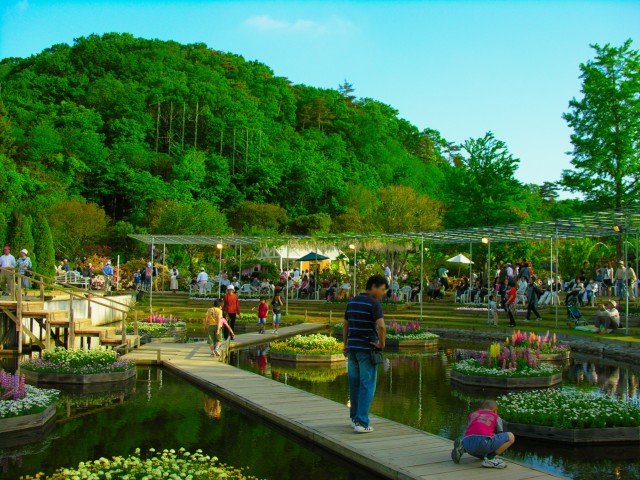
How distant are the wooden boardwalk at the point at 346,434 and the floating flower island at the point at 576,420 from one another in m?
1.50

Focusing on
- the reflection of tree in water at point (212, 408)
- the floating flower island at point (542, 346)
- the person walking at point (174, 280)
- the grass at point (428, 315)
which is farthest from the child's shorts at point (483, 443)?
the person walking at point (174, 280)

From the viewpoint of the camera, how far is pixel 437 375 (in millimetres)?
14711

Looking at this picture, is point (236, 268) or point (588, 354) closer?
point (588, 354)

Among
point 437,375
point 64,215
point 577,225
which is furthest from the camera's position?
point 64,215

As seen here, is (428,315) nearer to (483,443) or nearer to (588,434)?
(588,434)

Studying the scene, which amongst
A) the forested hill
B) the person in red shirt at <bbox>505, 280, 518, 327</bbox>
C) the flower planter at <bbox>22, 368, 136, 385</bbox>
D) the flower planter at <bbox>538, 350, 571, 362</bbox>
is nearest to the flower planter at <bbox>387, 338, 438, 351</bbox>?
the flower planter at <bbox>538, 350, 571, 362</bbox>

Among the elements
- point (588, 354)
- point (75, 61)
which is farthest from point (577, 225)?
point (75, 61)

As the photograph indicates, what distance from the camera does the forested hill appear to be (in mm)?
48312

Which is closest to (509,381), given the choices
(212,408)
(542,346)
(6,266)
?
(542,346)

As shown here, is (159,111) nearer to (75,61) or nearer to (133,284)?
(75,61)

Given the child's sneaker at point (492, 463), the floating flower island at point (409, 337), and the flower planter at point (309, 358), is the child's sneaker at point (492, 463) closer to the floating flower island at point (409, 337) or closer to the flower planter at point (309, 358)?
the flower planter at point (309, 358)

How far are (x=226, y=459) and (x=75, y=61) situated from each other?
255ft

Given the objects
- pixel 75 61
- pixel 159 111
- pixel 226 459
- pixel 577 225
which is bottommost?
pixel 226 459

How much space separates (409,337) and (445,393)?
7.38 meters
